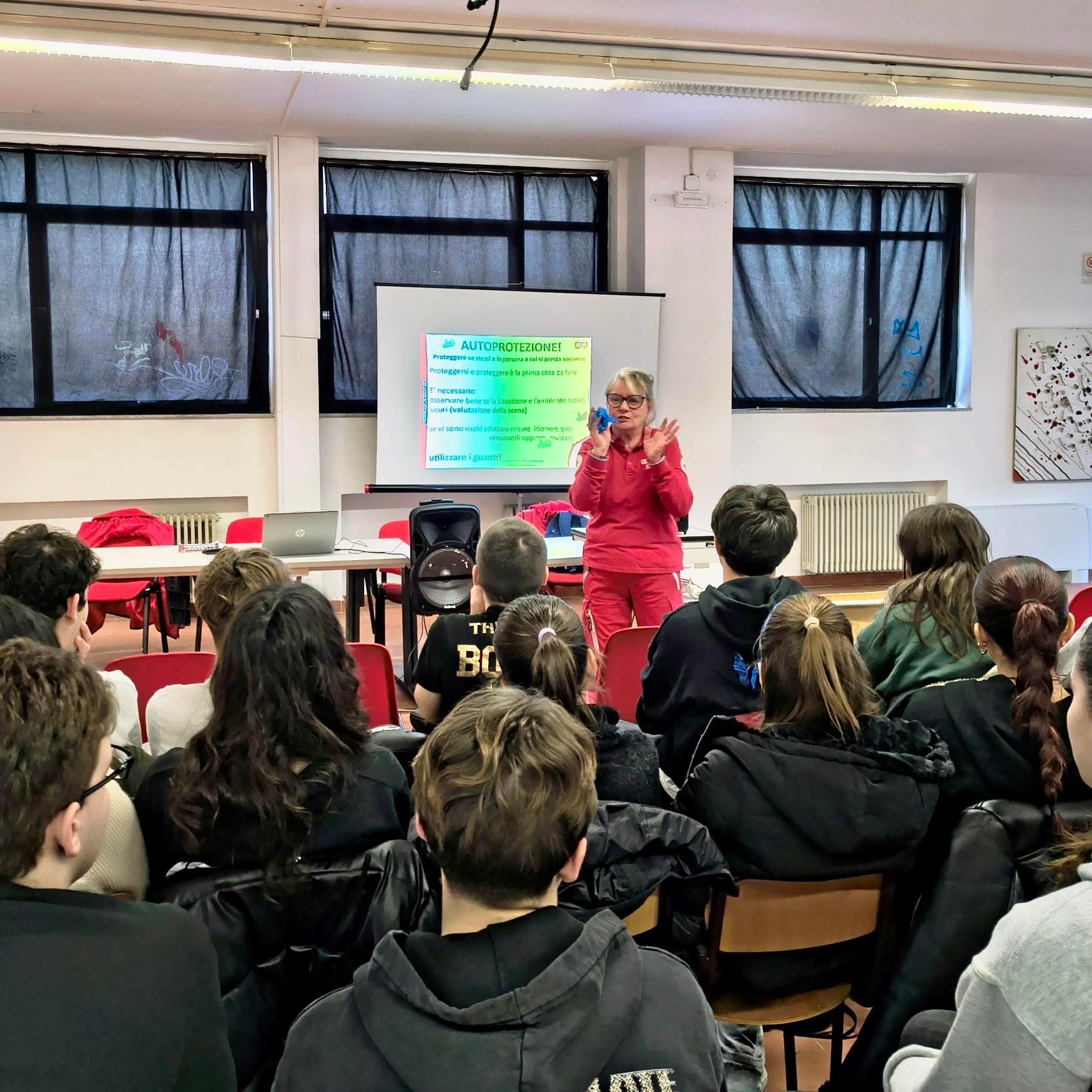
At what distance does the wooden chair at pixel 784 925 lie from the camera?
174 cm

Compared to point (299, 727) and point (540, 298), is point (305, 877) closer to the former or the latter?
point (299, 727)

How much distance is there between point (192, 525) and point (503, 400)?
2279 millimetres

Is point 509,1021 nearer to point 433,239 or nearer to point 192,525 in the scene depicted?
point 192,525

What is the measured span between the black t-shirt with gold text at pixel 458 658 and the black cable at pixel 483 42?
307 centimetres

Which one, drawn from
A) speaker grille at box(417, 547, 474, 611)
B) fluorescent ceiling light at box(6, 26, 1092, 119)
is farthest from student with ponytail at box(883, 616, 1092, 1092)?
fluorescent ceiling light at box(6, 26, 1092, 119)

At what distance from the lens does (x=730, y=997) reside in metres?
1.82

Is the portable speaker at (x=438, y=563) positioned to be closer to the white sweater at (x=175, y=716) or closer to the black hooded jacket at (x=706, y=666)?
the black hooded jacket at (x=706, y=666)

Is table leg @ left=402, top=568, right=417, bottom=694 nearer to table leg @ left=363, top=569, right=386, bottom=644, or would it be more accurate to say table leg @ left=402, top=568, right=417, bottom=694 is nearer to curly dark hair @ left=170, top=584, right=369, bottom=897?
table leg @ left=363, top=569, right=386, bottom=644

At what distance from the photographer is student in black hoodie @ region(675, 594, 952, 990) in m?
1.70

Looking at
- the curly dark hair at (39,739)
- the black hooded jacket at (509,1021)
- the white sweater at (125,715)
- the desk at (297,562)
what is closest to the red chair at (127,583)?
the desk at (297,562)

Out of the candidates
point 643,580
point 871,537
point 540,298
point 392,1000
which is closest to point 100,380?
point 540,298

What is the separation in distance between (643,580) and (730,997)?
2081 millimetres

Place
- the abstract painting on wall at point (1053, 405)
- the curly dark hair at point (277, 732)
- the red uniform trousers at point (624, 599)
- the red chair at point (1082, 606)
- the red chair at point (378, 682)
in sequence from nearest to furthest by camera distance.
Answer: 1. the curly dark hair at point (277, 732)
2. the red chair at point (378, 682)
3. the red chair at point (1082, 606)
4. the red uniform trousers at point (624, 599)
5. the abstract painting on wall at point (1053, 405)

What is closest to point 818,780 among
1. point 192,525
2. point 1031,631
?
point 1031,631
